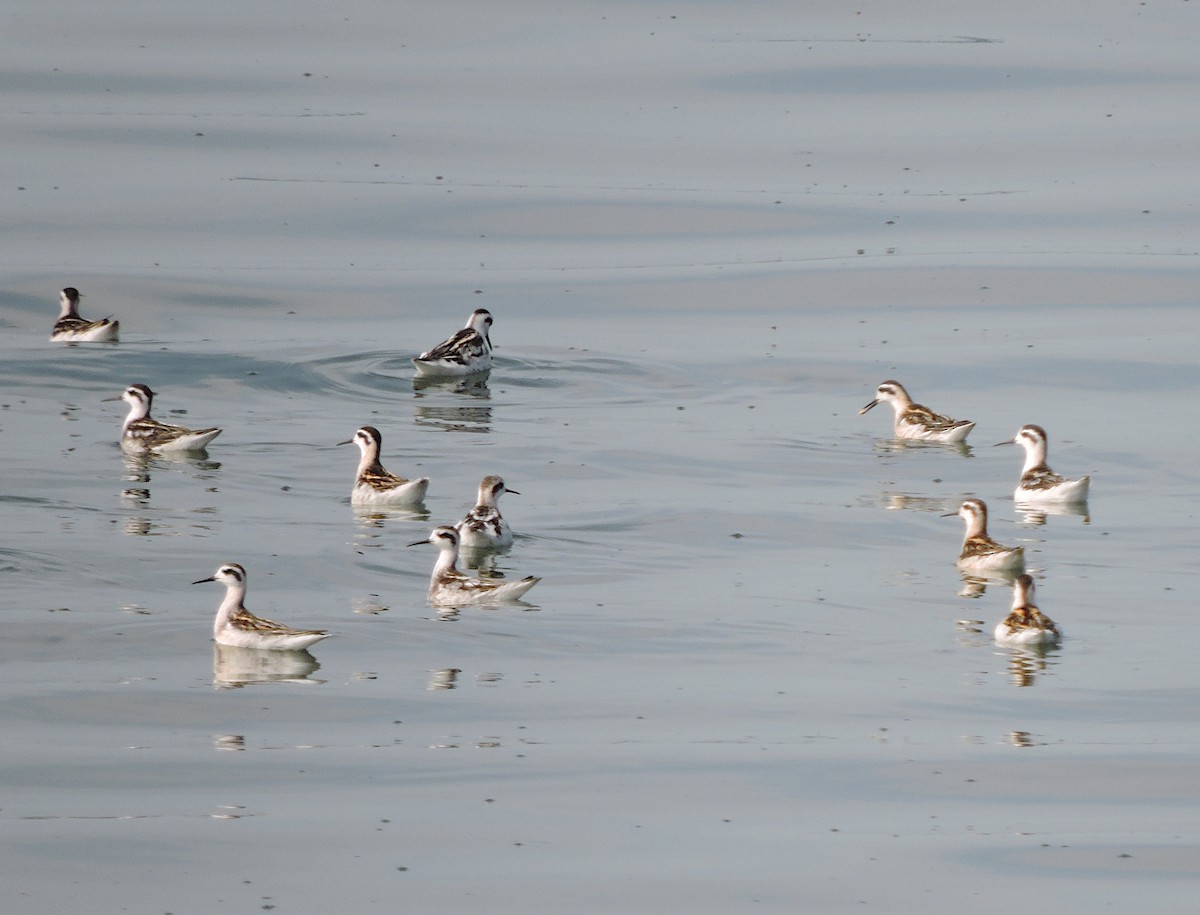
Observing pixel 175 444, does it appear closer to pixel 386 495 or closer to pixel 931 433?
pixel 386 495

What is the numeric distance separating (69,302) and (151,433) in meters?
5.71

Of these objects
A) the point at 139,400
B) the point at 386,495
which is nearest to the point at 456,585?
the point at 386,495

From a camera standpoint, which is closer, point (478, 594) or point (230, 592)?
point (230, 592)

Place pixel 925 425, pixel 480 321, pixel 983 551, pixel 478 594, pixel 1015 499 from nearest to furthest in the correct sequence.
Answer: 1. pixel 478 594
2. pixel 983 551
3. pixel 1015 499
4. pixel 925 425
5. pixel 480 321

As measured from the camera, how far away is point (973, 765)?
10.5m

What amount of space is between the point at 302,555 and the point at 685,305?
11586mm

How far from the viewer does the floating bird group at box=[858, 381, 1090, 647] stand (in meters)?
12.9

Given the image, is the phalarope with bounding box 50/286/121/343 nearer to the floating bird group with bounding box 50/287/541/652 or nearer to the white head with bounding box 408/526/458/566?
the floating bird group with bounding box 50/287/541/652

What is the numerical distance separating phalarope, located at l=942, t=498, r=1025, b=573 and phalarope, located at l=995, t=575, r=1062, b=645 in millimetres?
1660

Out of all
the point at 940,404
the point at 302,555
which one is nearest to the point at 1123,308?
the point at 940,404

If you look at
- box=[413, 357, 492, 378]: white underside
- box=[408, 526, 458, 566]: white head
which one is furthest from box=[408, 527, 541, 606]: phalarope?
box=[413, 357, 492, 378]: white underside

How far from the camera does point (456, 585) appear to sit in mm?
13633

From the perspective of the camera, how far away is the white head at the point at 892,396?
20000mm

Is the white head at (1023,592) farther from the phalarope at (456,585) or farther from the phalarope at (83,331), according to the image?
the phalarope at (83,331)
